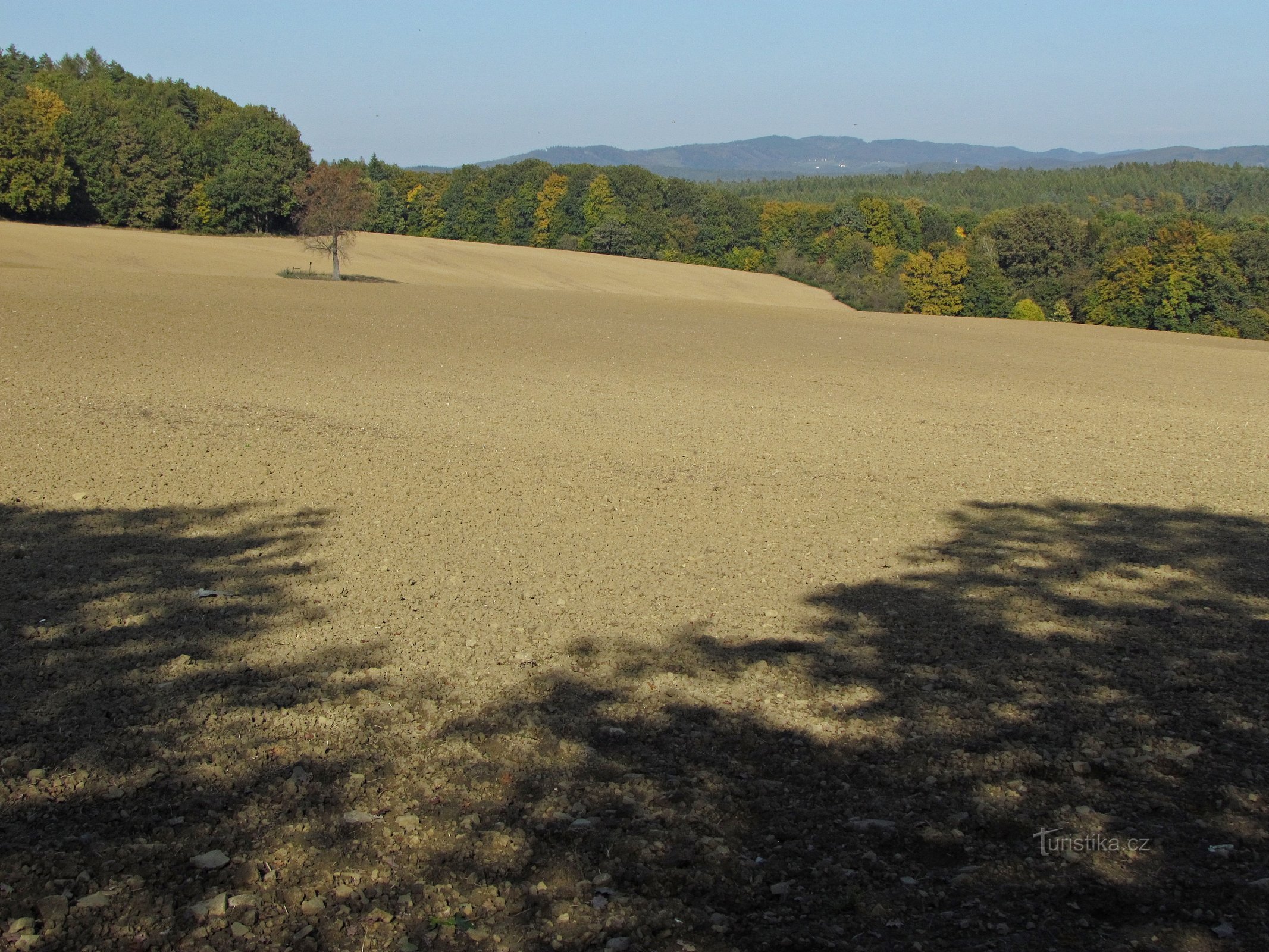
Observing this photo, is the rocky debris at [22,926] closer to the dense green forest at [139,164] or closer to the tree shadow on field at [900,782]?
the tree shadow on field at [900,782]

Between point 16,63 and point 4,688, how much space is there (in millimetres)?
118595

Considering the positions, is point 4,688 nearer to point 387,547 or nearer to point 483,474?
point 387,547

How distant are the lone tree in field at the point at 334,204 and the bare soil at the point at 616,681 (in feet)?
103

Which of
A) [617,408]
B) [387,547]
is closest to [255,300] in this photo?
[617,408]

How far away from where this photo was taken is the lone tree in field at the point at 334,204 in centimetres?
4672

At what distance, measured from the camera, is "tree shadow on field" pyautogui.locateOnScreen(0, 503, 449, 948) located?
398cm

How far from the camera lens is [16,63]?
335ft

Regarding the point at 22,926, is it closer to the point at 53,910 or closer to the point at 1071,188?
the point at 53,910

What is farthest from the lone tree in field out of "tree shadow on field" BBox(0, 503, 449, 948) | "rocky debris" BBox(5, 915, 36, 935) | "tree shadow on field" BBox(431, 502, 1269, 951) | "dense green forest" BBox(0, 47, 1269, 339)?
"rocky debris" BBox(5, 915, 36, 935)

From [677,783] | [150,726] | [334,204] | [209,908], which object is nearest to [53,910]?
[209,908]

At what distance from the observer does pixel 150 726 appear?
5.48m

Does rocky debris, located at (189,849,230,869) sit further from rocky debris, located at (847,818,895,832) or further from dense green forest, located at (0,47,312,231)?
dense green forest, located at (0,47,312,231)

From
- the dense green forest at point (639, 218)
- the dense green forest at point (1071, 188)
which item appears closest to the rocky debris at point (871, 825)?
the dense green forest at point (639, 218)

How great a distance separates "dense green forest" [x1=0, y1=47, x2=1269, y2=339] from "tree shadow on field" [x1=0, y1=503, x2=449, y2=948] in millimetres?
43769
